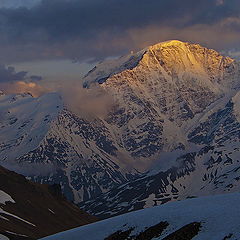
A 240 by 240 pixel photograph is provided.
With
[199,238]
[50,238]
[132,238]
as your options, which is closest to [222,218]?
[199,238]

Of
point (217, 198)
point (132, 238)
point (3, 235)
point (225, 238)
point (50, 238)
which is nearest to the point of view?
point (225, 238)

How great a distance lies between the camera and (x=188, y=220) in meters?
77.4

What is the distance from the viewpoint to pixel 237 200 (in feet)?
267

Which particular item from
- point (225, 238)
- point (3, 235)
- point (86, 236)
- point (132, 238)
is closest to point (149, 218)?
point (132, 238)

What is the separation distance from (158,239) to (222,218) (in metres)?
8.59

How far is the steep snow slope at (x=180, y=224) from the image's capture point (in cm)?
7069

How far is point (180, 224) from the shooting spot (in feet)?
254

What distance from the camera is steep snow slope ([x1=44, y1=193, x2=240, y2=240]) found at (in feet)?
232

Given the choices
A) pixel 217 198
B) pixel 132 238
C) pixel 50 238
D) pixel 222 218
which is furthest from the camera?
pixel 50 238

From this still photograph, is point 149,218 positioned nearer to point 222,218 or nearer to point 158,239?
point 158,239

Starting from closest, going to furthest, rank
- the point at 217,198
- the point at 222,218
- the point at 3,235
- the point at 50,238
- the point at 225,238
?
the point at 225,238 → the point at 222,218 → the point at 217,198 → the point at 50,238 → the point at 3,235

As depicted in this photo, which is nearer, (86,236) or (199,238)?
(199,238)

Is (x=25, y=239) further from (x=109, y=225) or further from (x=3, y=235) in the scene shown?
(x=109, y=225)

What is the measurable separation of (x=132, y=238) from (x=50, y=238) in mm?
23157
